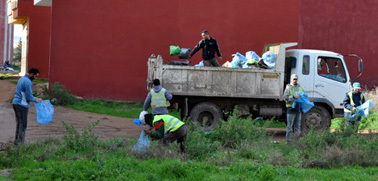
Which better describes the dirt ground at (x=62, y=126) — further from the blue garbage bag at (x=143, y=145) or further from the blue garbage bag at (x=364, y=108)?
the blue garbage bag at (x=143, y=145)

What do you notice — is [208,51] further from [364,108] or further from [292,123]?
[364,108]

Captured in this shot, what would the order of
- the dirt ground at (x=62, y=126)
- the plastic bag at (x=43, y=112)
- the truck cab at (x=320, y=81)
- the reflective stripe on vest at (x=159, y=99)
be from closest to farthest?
1. the plastic bag at (x=43, y=112)
2. the reflective stripe on vest at (x=159, y=99)
3. the dirt ground at (x=62, y=126)
4. the truck cab at (x=320, y=81)

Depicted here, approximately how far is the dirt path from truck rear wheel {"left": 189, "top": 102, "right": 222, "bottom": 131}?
1608 millimetres

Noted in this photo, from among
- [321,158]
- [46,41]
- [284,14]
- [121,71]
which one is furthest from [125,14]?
[321,158]

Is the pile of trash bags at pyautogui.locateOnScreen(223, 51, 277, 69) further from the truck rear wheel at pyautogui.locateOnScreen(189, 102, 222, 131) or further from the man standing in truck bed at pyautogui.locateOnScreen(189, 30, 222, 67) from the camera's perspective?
the truck rear wheel at pyautogui.locateOnScreen(189, 102, 222, 131)

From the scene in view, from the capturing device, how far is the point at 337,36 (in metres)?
20.5

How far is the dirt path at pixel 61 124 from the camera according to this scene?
11699mm

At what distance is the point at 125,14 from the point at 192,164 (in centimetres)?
1234

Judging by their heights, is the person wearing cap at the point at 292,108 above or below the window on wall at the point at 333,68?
below

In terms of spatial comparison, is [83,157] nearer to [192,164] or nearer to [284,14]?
[192,164]

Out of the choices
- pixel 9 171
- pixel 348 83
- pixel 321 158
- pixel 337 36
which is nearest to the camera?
pixel 9 171

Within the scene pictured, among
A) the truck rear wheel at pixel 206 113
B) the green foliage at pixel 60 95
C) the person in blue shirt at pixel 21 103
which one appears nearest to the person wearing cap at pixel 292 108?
the truck rear wheel at pixel 206 113

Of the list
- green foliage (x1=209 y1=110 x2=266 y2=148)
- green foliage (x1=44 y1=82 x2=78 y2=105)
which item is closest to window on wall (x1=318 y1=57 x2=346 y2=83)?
green foliage (x1=209 y1=110 x2=266 y2=148)

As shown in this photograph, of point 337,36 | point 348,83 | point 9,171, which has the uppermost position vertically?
point 337,36
